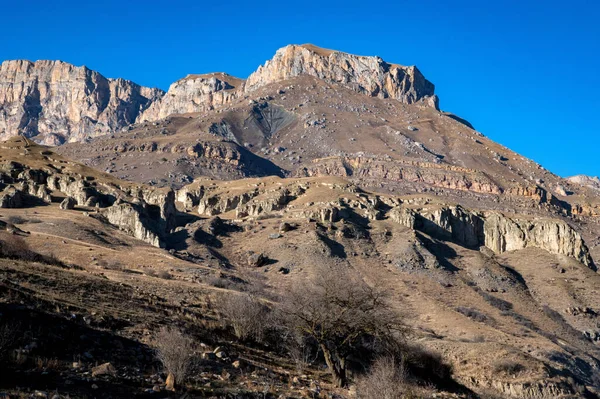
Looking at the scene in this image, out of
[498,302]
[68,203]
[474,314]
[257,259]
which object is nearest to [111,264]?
[257,259]

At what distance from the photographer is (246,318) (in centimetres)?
2383

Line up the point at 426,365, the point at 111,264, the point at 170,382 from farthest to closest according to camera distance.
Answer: the point at 111,264
the point at 426,365
the point at 170,382

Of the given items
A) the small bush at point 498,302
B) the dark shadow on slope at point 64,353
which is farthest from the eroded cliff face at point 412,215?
the dark shadow on slope at point 64,353

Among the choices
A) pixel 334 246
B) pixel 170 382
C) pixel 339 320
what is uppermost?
pixel 334 246

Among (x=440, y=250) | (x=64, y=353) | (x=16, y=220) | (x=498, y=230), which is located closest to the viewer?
(x=64, y=353)

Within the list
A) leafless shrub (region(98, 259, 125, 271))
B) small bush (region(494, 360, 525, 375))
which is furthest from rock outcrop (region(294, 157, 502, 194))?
small bush (region(494, 360, 525, 375))

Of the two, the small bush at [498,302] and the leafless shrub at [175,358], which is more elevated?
the small bush at [498,302]

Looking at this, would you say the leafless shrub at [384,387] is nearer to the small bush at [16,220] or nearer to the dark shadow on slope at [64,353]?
the dark shadow on slope at [64,353]

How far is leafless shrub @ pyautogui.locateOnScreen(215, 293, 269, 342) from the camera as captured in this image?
76.8ft

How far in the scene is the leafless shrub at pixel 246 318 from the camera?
23.4 meters

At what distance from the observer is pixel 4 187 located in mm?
78250

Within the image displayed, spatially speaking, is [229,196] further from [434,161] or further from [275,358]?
[434,161]

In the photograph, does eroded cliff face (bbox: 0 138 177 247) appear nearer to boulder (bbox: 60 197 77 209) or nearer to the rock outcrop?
boulder (bbox: 60 197 77 209)

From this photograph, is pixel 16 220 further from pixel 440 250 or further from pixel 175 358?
pixel 440 250
